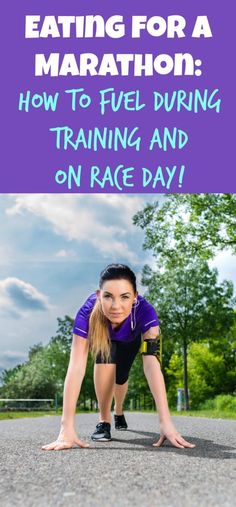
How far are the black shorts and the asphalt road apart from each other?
0.87 metres

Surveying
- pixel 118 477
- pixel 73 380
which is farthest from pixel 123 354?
pixel 118 477

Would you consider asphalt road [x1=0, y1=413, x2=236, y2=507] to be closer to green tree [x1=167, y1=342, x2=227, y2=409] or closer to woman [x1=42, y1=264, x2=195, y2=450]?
woman [x1=42, y1=264, x2=195, y2=450]

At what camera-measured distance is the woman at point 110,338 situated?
529 centimetres

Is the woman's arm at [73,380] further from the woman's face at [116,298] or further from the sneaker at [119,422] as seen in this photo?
the sneaker at [119,422]

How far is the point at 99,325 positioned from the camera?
5.46 m

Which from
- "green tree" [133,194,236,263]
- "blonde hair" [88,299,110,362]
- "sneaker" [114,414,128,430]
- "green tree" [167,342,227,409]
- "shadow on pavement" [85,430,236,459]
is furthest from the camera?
"green tree" [167,342,227,409]

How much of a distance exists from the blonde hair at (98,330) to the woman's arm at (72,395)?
11 centimetres

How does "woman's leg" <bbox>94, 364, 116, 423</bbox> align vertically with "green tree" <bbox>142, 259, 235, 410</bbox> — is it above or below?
below

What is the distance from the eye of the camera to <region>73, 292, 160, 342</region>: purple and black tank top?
18.0 ft

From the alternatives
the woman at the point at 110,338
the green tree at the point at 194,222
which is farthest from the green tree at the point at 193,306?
the woman at the point at 110,338

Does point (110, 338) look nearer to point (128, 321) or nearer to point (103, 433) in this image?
point (128, 321)

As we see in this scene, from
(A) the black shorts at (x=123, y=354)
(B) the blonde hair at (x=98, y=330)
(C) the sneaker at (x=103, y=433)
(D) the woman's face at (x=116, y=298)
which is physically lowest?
(C) the sneaker at (x=103, y=433)

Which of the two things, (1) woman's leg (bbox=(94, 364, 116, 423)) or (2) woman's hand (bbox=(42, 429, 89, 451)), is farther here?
(1) woman's leg (bbox=(94, 364, 116, 423))

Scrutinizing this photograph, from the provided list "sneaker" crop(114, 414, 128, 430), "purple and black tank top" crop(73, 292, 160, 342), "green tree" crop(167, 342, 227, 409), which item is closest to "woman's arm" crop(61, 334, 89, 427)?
"purple and black tank top" crop(73, 292, 160, 342)
